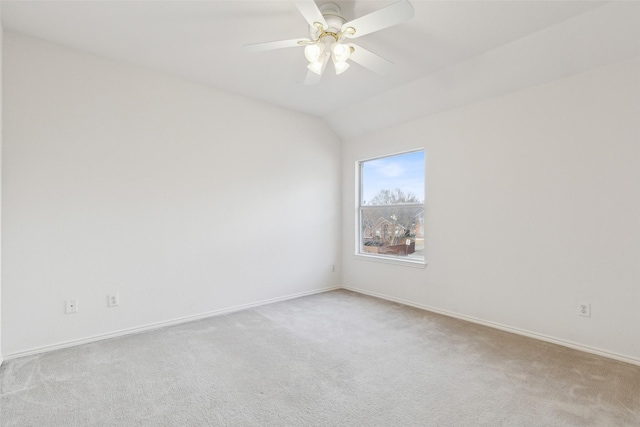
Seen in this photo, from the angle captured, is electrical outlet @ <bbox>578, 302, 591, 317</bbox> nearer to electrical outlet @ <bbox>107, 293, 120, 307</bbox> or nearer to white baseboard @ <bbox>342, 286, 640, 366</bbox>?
white baseboard @ <bbox>342, 286, 640, 366</bbox>

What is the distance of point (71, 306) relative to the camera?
269 centimetres

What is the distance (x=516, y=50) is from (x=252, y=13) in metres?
2.15

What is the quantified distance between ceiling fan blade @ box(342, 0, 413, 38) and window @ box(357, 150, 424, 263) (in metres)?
2.15

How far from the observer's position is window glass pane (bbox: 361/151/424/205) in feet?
12.8

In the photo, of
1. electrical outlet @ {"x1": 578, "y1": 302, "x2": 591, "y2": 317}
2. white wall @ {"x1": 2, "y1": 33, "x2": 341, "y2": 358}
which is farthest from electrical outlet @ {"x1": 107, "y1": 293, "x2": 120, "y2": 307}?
electrical outlet @ {"x1": 578, "y1": 302, "x2": 591, "y2": 317}

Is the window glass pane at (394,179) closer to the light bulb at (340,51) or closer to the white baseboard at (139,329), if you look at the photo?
the white baseboard at (139,329)

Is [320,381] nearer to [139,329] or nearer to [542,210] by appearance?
[139,329]

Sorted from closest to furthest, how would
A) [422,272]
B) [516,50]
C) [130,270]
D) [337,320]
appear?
[516,50], [130,270], [337,320], [422,272]

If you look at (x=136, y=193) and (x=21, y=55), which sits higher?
(x=21, y=55)

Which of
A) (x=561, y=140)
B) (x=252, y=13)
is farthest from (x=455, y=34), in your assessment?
(x=252, y=13)

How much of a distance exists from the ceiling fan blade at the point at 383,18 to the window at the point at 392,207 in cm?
215

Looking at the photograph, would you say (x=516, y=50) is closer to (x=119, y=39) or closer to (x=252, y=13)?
(x=252, y=13)

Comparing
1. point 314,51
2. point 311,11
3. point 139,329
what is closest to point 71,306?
point 139,329

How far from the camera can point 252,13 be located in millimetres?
2223
